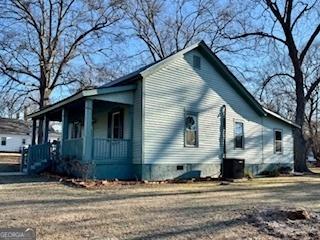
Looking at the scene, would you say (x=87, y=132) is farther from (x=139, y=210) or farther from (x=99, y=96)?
(x=139, y=210)

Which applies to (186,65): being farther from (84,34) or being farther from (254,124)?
(84,34)

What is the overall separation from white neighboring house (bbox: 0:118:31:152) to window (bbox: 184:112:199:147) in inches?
1818

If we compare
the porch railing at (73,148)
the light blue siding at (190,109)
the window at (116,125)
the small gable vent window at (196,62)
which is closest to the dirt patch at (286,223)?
A: the light blue siding at (190,109)

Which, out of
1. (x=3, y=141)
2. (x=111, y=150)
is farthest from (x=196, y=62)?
(x=3, y=141)

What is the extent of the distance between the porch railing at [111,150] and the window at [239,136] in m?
6.62

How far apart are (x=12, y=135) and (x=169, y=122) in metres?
49.3

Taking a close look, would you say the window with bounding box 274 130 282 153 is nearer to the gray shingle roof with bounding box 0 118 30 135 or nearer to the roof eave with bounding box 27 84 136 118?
the roof eave with bounding box 27 84 136 118

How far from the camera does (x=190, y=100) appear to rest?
18.5 meters

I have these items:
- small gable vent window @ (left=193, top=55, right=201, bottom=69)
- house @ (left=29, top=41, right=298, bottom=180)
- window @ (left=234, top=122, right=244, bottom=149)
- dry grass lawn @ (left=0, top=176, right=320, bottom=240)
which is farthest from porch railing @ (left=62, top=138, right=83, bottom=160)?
window @ (left=234, top=122, right=244, bottom=149)

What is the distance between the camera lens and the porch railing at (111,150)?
625 inches

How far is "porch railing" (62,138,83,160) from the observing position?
16.2 metres

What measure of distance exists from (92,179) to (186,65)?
6942 mm

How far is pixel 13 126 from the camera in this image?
62500 mm

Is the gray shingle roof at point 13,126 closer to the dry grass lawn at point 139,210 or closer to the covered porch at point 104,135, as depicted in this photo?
the covered porch at point 104,135
